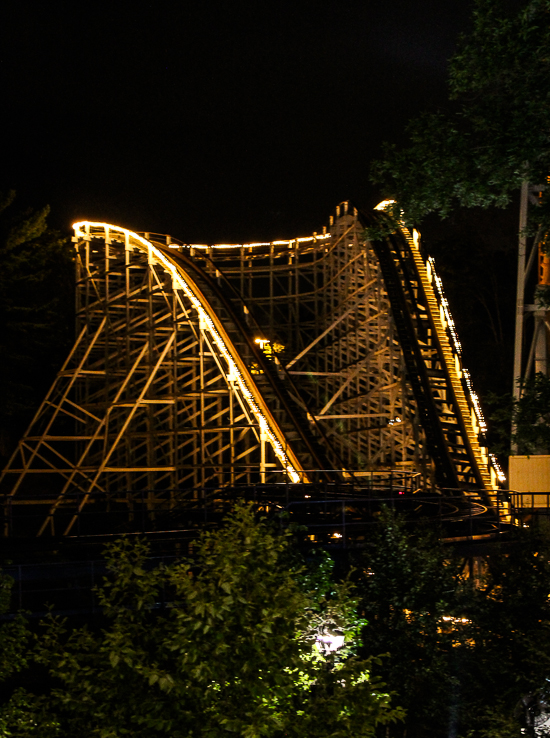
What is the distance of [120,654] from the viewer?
518 centimetres

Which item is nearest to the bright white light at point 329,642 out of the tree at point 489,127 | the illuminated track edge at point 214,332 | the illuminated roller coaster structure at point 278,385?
the tree at point 489,127

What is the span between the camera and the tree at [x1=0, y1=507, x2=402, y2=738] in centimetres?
509

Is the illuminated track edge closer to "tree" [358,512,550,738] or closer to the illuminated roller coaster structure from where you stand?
the illuminated roller coaster structure

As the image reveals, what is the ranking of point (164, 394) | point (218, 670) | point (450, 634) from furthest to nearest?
point (164, 394), point (450, 634), point (218, 670)

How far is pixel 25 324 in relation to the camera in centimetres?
2708

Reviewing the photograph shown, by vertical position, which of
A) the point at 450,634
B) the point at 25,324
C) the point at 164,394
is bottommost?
the point at 450,634

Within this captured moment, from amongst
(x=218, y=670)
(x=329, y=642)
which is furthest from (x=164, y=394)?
(x=218, y=670)

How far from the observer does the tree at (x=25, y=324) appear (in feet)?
88.8

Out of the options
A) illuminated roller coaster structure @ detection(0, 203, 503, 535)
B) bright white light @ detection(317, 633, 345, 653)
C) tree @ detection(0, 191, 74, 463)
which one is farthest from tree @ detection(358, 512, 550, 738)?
tree @ detection(0, 191, 74, 463)

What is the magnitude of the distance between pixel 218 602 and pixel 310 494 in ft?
33.3

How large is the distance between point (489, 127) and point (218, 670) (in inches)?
232

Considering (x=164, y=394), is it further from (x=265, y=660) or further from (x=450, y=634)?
(x=265, y=660)

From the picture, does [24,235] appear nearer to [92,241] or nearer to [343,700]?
[92,241]

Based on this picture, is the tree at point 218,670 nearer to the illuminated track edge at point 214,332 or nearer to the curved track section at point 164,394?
the curved track section at point 164,394
